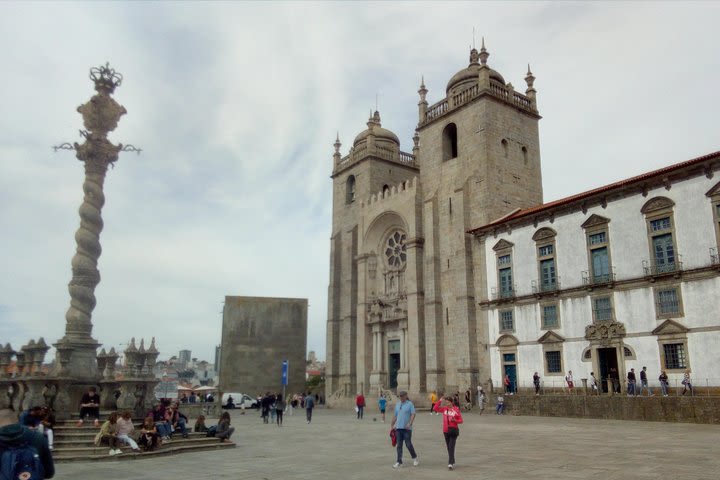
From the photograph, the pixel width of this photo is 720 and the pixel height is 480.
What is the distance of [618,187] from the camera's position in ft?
87.2

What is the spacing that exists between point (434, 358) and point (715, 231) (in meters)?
17.7

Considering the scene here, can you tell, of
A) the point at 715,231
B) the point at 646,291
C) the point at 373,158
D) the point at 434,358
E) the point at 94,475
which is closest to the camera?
the point at 94,475

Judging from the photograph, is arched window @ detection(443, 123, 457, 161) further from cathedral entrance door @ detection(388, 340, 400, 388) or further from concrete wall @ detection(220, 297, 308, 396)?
concrete wall @ detection(220, 297, 308, 396)

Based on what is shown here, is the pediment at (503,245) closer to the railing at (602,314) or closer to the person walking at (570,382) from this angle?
the railing at (602,314)

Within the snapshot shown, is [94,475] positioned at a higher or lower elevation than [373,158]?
lower

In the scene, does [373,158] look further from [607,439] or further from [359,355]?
[607,439]

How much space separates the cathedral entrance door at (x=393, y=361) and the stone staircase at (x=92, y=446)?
82.7 feet

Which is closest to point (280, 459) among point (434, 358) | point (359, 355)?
point (434, 358)

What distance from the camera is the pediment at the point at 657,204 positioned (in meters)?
24.8

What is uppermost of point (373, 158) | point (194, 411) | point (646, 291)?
point (373, 158)

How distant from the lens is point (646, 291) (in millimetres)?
25203

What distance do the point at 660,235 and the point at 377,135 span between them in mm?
28198

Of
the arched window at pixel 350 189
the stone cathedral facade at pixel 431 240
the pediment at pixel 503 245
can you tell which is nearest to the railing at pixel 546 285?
the pediment at pixel 503 245

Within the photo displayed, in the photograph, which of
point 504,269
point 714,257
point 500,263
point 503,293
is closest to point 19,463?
point 714,257
